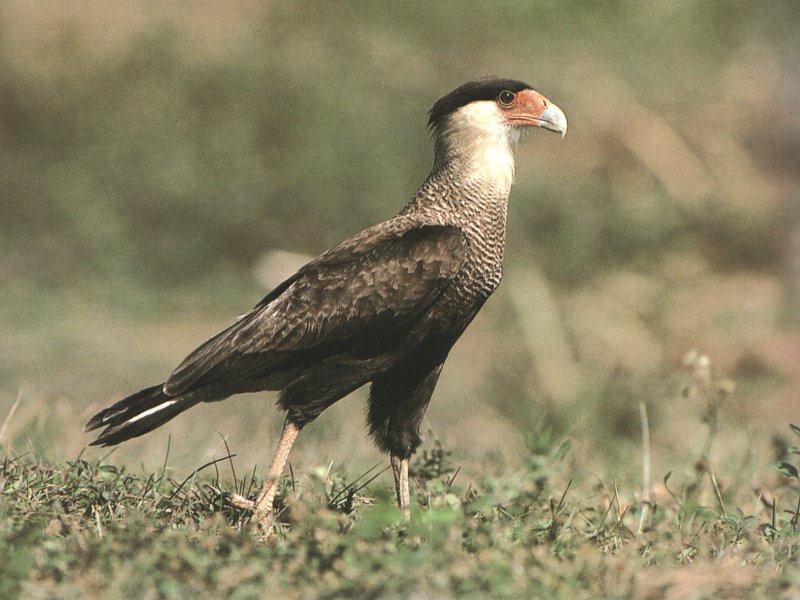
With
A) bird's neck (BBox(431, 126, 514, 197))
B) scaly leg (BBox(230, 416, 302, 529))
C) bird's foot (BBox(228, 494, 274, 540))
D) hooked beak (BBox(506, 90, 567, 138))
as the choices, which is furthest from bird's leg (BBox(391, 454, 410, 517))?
hooked beak (BBox(506, 90, 567, 138))

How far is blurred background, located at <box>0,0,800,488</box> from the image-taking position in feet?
26.0

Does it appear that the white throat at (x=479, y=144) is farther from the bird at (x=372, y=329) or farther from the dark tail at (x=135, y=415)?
the dark tail at (x=135, y=415)

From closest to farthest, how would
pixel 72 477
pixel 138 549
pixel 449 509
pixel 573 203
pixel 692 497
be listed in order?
pixel 138 549 → pixel 449 509 → pixel 72 477 → pixel 692 497 → pixel 573 203

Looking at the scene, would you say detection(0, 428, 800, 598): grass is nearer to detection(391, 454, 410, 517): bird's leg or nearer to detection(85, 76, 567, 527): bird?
detection(391, 454, 410, 517): bird's leg

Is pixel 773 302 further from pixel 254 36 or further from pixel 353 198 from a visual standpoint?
pixel 254 36

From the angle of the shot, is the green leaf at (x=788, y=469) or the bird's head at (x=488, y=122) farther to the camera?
the bird's head at (x=488, y=122)

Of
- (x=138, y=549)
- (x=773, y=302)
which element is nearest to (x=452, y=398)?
(x=773, y=302)

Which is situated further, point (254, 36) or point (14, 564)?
point (254, 36)

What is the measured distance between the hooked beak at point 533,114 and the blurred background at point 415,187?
7.37 feet

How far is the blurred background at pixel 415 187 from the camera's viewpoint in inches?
312

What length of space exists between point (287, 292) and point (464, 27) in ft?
28.9

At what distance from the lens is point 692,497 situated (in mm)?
4699

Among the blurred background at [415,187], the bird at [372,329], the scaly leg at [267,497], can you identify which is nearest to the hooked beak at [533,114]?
the bird at [372,329]

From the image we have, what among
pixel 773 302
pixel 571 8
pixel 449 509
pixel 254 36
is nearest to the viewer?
pixel 449 509
